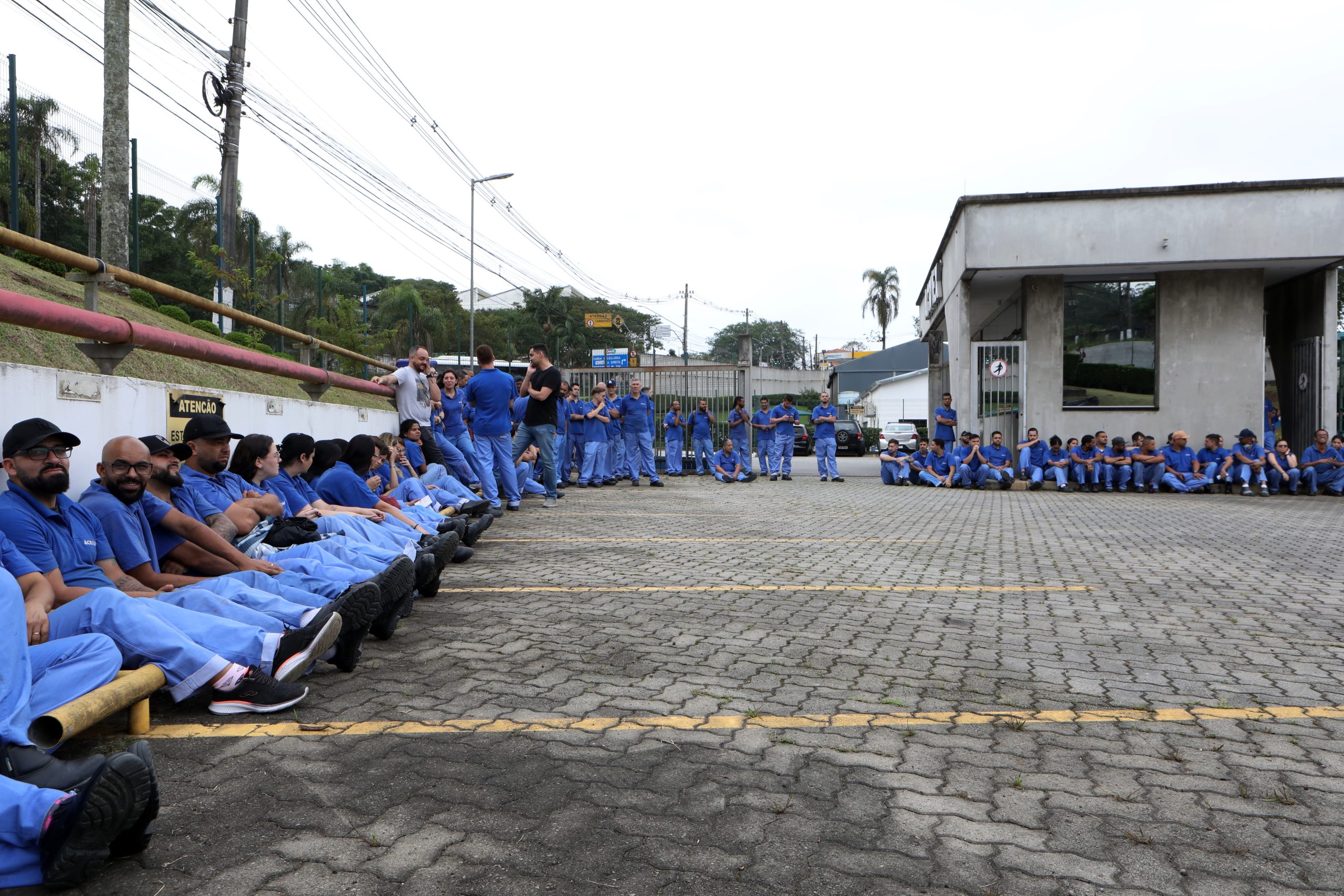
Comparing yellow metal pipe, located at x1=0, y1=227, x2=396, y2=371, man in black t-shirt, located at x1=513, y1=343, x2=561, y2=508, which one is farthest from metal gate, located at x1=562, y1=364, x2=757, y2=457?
yellow metal pipe, located at x1=0, y1=227, x2=396, y2=371

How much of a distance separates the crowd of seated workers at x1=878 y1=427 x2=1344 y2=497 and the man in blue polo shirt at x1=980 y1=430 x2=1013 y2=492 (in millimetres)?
15

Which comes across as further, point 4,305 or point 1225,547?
point 1225,547

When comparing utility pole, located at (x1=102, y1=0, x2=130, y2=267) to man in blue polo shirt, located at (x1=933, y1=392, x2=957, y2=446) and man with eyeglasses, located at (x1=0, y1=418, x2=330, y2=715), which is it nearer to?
man with eyeglasses, located at (x1=0, y1=418, x2=330, y2=715)

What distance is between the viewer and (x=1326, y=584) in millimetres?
7117

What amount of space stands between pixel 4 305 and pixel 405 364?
258 inches

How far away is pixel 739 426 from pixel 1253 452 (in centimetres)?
1015

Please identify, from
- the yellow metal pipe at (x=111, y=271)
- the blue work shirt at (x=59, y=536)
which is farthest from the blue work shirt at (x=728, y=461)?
the blue work shirt at (x=59, y=536)

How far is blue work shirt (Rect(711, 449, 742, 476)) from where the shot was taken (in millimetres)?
20031

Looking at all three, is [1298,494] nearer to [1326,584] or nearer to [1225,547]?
[1225,547]

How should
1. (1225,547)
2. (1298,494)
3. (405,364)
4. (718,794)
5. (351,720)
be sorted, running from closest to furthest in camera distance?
1. (718,794)
2. (351,720)
3. (1225,547)
4. (405,364)
5. (1298,494)

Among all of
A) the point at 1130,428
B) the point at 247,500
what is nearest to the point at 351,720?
the point at 247,500

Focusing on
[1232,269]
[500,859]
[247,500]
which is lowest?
[500,859]

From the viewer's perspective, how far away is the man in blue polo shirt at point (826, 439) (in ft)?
66.3

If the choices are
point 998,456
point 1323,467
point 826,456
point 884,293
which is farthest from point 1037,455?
point 884,293
